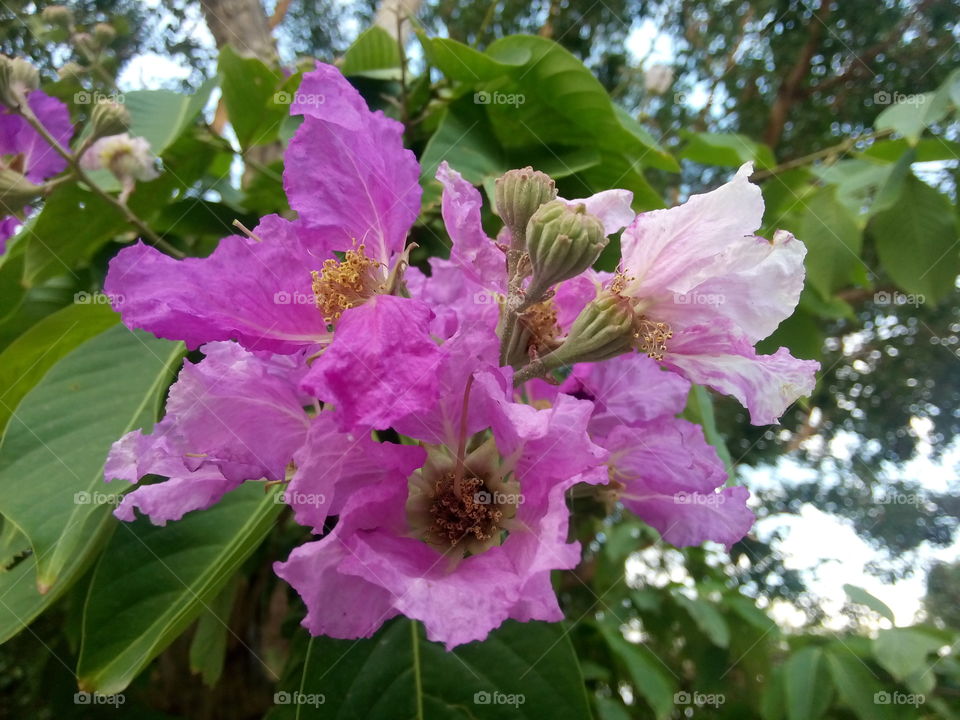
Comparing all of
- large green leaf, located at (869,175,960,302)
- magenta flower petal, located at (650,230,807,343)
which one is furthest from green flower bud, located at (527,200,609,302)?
large green leaf, located at (869,175,960,302)

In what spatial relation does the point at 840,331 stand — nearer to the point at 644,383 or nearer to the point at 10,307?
the point at 644,383

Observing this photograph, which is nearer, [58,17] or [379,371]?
[379,371]

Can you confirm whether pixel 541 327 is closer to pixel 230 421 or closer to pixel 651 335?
pixel 651 335

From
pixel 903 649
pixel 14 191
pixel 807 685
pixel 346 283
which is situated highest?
pixel 346 283

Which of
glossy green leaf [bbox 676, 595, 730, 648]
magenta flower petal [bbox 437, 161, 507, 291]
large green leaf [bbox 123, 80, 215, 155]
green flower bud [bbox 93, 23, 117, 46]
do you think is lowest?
glossy green leaf [bbox 676, 595, 730, 648]

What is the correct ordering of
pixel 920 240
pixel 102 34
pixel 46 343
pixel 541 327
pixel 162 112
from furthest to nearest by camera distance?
1. pixel 102 34
2. pixel 920 240
3. pixel 162 112
4. pixel 46 343
5. pixel 541 327

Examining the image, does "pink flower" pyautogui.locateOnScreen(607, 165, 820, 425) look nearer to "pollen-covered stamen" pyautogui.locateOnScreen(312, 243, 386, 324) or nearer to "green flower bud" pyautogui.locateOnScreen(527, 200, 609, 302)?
"green flower bud" pyautogui.locateOnScreen(527, 200, 609, 302)

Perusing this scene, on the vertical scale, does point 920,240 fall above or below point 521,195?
below

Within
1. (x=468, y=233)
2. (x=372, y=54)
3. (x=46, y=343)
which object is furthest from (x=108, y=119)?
(x=468, y=233)

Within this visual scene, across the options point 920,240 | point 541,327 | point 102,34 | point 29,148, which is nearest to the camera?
point 541,327
